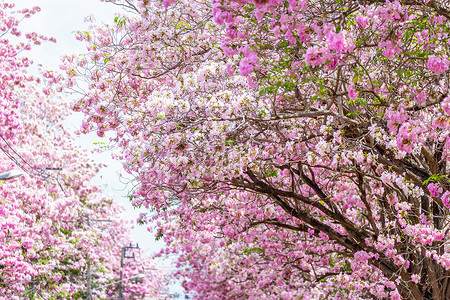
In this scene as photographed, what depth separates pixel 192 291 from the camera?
83.8 feet

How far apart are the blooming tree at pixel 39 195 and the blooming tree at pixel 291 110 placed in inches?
181

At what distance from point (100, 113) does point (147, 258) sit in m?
36.6

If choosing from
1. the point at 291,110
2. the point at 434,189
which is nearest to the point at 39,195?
the point at 291,110

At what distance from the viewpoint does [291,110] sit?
7961 mm

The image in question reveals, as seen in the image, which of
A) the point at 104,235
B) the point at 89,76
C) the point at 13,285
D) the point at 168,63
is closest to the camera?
the point at 168,63

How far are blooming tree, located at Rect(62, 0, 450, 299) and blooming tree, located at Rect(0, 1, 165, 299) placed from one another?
4.59m

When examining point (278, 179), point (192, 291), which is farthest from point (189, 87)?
point (192, 291)

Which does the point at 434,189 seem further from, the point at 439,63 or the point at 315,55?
the point at 315,55

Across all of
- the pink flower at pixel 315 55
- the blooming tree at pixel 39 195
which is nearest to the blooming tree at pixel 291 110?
the pink flower at pixel 315 55

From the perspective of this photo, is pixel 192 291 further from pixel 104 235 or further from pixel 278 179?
pixel 278 179

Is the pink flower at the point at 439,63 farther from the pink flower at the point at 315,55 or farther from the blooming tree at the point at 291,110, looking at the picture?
the pink flower at the point at 315,55

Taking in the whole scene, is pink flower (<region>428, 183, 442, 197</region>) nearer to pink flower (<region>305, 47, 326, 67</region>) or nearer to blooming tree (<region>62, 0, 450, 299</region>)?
blooming tree (<region>62, 0, 450, 299</region>)

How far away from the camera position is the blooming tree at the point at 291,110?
16.6 ft

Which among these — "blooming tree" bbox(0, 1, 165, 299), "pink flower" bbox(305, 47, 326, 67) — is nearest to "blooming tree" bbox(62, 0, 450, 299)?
"pink flower" bbox(305, 47, 326, 67)
